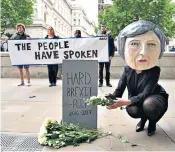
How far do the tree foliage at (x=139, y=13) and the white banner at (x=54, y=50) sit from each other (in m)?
25.4

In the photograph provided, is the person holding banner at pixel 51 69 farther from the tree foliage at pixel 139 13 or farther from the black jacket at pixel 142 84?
the tree foliage at pixel 139 13

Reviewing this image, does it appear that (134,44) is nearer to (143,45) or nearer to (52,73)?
(143,45)

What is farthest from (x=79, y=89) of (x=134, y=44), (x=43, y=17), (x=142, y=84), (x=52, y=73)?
(x=43, y=17)

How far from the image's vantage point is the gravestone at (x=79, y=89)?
3.84 metres

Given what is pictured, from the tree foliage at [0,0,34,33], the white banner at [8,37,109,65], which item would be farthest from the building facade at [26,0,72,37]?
the white banner at [8,37,109,65]

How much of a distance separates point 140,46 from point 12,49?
20.0ft

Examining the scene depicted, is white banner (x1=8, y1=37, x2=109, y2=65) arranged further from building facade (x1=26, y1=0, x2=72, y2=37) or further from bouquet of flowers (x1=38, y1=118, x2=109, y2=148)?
building facade (x1=26, y1=0, x2=72, y2=37)

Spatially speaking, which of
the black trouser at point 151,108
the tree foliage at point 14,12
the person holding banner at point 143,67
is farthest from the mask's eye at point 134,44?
the tree foliage at point 14,12

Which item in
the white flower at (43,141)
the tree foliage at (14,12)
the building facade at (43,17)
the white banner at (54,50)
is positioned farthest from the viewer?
the building facade at (43,17)

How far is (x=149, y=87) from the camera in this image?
358 cm

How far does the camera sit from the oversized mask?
3492 mm

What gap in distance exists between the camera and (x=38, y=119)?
470 centimetres

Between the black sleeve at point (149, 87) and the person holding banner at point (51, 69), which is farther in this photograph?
the person holding banner at point (51, 69)

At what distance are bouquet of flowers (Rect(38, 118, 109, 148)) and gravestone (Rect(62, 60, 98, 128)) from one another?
132mm
